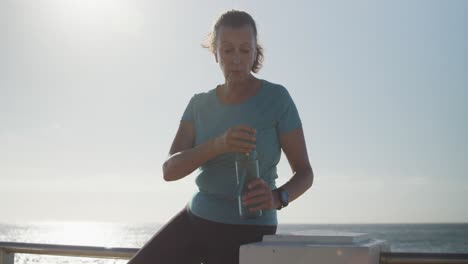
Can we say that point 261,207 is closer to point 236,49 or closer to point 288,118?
point 288,118

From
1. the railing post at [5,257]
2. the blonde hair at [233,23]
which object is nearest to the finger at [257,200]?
the blonde hair at [233,23]

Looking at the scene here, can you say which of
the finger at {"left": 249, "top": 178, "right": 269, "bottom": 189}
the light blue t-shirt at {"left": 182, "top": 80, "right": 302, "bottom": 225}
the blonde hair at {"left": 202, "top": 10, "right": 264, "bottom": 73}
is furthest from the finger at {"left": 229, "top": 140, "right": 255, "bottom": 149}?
the blonde hair at {"left": 202, "top": 10, "right": 264, "bottom": 73}

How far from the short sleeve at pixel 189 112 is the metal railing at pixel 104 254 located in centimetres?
60

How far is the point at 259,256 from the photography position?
76.5 inches

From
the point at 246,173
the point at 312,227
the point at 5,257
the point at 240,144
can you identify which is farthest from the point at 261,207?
the point at 312,227

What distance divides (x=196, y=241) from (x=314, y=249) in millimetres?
622

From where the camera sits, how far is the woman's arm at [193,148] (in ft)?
6.87

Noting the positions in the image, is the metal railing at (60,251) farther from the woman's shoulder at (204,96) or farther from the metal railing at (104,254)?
the woman's shoulder at (204,96)

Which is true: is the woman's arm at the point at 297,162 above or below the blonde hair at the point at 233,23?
below

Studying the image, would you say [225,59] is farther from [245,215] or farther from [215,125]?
[245,215]

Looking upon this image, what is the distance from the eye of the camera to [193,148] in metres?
2.33

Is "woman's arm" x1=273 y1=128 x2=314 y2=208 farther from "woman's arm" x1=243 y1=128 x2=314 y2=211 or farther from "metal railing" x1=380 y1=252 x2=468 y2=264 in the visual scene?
"metal railing" x1=380 y1=252 x2=468 y2=264

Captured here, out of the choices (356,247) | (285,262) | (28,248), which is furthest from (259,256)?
(28,248)

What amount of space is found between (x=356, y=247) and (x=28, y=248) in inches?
86.0
